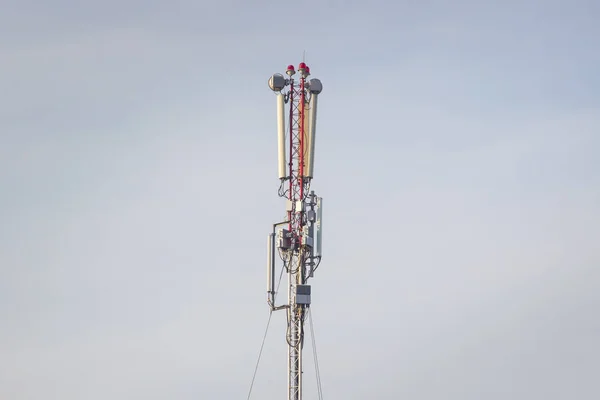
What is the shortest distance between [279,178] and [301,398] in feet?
65.0

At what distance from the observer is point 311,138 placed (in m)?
123

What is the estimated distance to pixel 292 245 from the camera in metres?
122

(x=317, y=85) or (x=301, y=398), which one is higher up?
(x=317, y=85)

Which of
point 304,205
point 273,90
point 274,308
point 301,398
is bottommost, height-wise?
point 301,398

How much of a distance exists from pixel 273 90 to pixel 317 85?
4.00 meters

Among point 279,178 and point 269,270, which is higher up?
point 279,178

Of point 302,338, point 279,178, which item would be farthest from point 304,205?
point 302,338

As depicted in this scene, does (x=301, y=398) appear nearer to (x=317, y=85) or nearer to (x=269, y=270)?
(x=269, y=270)

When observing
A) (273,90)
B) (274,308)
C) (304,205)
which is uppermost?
(273,90)

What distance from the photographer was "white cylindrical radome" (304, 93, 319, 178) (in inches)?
4852

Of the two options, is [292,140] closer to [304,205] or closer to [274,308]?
[304,205]

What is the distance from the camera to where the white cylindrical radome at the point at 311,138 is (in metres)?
123

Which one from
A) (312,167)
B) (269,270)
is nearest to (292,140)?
(312,167)

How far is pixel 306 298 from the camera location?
394 ft
